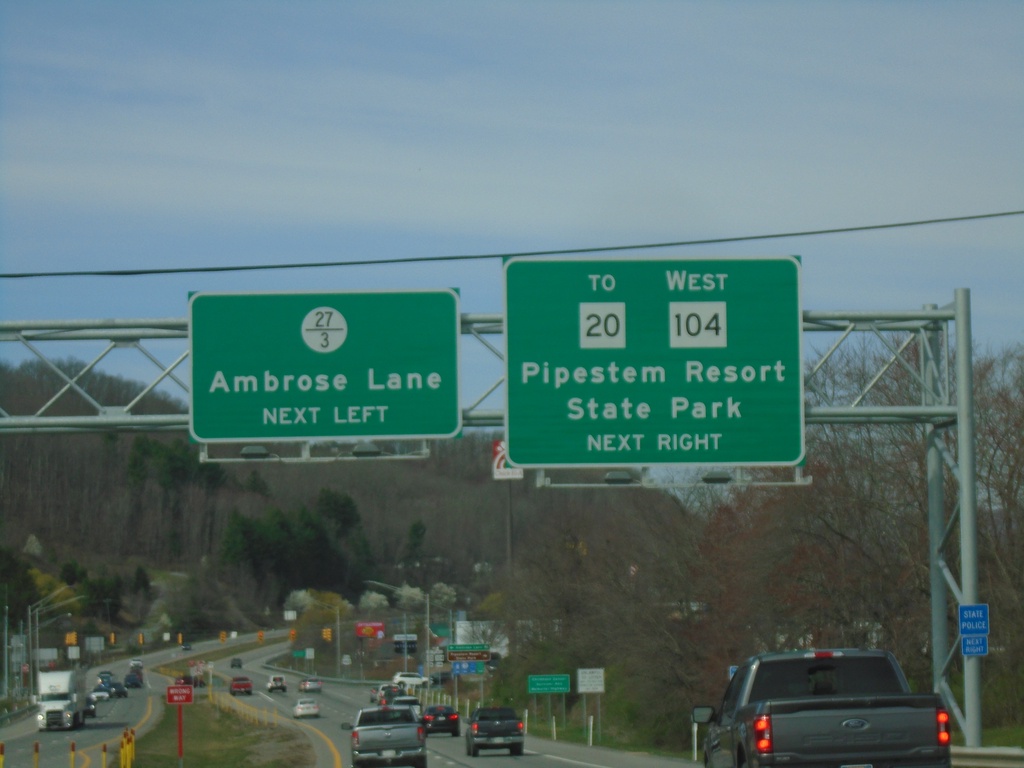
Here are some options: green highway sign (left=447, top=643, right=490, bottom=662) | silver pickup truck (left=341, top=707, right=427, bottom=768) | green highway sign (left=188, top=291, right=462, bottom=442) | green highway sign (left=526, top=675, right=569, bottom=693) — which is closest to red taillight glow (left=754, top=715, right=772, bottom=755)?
green highway sign (left=188, top=291, right=462, bottom=442)

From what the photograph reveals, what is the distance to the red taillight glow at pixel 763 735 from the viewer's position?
40.7 feet

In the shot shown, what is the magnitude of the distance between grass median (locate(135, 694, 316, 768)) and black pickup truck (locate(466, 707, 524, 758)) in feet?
16.4

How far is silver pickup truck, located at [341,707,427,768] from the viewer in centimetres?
2998

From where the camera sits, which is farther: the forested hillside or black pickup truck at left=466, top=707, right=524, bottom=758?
black pickup truck at left=466, top=707, right=524, bottom=758

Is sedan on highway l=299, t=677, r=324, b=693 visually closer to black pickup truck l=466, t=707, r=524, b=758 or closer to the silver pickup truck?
black pickup truck l=466, t=707, r=524, b=758

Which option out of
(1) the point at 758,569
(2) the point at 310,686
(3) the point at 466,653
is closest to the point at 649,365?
(1) the point at 758,569

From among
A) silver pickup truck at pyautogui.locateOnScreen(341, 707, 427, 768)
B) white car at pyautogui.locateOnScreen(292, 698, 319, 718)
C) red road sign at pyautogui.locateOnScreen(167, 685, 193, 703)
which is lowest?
white car at pyautogui.locateOnScreen(292, 698, 319, 718)

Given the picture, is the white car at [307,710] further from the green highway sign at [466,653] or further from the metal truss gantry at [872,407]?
the metal truss gantry at [872,407]

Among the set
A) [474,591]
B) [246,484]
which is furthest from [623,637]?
[246,484]

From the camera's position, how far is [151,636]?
162 meters

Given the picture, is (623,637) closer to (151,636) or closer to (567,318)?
(567,318)

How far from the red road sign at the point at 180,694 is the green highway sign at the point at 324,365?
1712cm

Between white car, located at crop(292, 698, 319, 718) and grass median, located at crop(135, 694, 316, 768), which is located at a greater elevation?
grass median, located at crop(135, 694, 316, 768)

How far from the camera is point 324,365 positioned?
63.5ft
